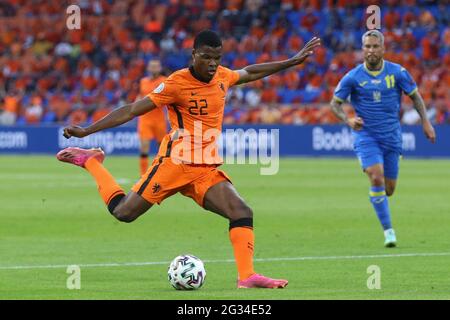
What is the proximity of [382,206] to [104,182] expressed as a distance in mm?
4317

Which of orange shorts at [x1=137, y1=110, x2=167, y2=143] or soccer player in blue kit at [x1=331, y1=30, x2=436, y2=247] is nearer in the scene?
soccer player in blue kit at [x1=331, y1=30, x2=436, y2=247]

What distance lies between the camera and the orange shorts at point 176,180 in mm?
9766

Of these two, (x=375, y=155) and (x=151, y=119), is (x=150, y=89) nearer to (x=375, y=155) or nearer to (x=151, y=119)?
(x=151, y=119)

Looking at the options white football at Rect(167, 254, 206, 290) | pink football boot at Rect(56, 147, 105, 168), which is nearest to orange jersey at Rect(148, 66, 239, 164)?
white football at Rect(167, 254, 206, 290)

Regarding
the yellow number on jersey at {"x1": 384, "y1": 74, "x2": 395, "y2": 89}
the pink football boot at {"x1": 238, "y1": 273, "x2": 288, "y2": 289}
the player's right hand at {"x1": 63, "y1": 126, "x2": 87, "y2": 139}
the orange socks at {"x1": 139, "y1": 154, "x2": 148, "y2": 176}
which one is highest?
the yellow number on jersey at {"x1": 384, "y1": 74, "x2": 395, "y2": 89}

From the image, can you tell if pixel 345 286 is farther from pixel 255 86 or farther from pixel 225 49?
pixel 225 49

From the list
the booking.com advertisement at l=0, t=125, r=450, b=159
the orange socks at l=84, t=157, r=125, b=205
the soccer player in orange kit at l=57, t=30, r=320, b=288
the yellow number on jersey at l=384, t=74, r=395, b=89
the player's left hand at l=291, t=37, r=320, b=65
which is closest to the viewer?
the soccer player in orange kit at l=57, t=30, r=320, b=288

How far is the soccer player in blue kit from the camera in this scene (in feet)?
44.4

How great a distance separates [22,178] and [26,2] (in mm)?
20385

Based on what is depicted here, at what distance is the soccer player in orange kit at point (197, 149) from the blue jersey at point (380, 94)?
3.98 metres

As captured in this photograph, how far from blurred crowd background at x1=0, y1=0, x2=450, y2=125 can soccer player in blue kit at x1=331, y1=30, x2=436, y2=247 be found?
19.0 meters

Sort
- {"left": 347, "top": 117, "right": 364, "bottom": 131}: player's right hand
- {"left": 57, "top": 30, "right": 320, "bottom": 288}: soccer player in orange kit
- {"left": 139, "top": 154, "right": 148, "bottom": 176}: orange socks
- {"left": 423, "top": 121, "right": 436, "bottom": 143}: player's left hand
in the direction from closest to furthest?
{"left": 57, "top": 30, "right": 320, "bottom": 288}: soccer player in orange kit < {"left": 423, "top": 121, "right": 436, "bottom": 143}: player's left hand < {"left": 347, "top": 117, "right": 364, "bottom": 131}: player's right hand < {"left": 139, "top": 154, "right": 148, "bottom": 176}: orange socks

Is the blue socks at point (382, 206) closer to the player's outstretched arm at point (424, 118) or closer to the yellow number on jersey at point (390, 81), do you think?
the player's outstretched arm at point (424, 118)

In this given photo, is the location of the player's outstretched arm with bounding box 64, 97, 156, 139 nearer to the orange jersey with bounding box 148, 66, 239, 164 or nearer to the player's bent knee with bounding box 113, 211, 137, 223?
the orange jersey with bounding box 148, 66, 239, 164
